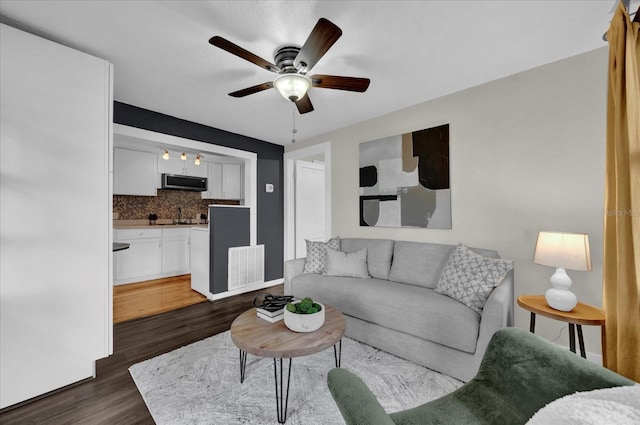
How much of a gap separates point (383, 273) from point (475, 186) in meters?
1.32

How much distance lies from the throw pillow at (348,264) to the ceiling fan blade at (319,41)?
2021 millimetres

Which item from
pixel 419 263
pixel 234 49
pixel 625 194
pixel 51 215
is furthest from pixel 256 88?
pixel 625 194

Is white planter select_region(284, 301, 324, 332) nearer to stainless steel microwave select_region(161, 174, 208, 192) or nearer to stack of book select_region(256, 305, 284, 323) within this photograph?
stack of book select_region(256, 305, 284, 323)

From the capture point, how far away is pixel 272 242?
4.65m

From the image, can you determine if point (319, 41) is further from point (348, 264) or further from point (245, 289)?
point (245, 289)

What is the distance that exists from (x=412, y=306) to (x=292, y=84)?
1.99 m

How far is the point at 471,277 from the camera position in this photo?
82.8 inches

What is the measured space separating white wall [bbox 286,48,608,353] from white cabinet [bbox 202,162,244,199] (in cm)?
423

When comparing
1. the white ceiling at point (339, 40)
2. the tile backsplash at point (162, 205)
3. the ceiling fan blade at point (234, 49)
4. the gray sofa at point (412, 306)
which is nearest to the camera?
the ceiling fan blade at point (234, 49)

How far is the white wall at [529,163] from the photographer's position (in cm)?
208

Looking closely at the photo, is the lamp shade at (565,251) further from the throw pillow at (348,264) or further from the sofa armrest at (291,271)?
the sofa armrest at (291,271)

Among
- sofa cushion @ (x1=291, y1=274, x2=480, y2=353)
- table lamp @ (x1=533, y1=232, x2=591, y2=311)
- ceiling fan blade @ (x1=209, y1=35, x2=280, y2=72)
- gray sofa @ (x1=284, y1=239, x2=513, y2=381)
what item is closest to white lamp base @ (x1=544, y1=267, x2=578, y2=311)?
table lamp @ (x1=533, y1=232, x2=591, y2=311)

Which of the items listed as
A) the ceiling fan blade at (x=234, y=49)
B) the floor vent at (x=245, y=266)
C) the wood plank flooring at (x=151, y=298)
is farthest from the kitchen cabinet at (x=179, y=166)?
the ceiling fan blade at (x=234, y=49)

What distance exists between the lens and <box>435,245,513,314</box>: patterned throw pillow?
6.54 feet
